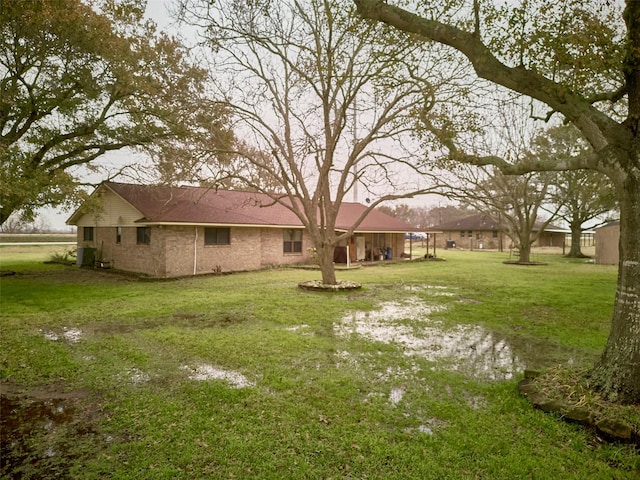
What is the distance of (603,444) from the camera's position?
13.0ft

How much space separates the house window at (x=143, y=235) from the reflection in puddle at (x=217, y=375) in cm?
1387

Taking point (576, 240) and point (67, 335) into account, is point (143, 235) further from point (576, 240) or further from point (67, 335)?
point (576, 240)

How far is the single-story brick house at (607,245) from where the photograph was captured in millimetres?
26312

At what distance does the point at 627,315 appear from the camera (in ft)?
14.8

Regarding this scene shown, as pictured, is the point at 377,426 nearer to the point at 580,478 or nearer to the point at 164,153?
the point at 580,478

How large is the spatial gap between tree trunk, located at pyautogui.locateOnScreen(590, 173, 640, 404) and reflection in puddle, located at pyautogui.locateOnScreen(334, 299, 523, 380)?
155 cm

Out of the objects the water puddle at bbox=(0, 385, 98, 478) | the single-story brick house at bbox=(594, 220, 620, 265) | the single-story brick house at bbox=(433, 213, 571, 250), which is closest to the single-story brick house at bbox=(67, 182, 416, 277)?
the water puddle at bbox=(0, 385, 98, 478)

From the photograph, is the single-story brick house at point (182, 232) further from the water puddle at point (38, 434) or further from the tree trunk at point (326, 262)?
the water puddle at point (38, 434)

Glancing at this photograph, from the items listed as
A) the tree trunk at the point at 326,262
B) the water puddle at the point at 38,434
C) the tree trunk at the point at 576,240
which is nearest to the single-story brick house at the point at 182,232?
the tree trunk at the point at 326,262

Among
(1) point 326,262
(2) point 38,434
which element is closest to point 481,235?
(1) point 326,262

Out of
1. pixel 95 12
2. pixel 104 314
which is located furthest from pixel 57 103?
pixel 104 314

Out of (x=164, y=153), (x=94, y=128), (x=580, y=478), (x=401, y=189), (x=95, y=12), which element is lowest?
(x=580, y=478)

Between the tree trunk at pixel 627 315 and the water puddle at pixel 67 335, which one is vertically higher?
the tree trunk at pixel 627 315

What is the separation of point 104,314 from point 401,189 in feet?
33.5
